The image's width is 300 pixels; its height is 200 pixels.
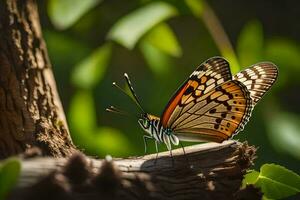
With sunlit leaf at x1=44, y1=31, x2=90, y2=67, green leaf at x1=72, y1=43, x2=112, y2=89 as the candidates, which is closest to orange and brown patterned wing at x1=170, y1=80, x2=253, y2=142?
green leaf at x1=72, y1=43, x2=112, y2=89

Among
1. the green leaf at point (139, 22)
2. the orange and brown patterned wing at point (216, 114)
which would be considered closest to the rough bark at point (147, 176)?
the orange and brown patterned wing at point (216, 114)

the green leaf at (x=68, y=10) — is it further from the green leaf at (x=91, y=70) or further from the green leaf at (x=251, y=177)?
the green leaf at (x=251, y=177)

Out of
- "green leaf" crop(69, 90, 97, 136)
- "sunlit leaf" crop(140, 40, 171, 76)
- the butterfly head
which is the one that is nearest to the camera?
the butterfly head

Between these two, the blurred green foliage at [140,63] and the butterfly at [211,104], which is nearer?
the butterfly at [211,104]

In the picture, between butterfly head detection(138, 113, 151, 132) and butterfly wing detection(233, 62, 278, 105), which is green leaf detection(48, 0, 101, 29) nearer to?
butterfly head detection(138, 113, 151, 132)

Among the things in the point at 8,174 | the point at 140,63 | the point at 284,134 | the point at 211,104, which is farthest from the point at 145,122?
the point at 8,174
